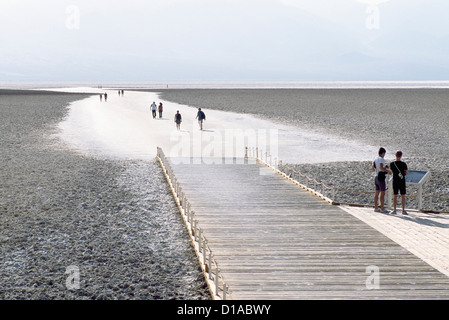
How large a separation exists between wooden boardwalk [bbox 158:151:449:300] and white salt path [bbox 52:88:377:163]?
35.0 feet

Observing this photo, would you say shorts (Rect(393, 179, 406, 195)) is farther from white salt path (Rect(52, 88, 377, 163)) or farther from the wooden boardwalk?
white salt path (Rect(52, 88, 377, 163))

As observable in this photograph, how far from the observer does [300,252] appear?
39.9ft

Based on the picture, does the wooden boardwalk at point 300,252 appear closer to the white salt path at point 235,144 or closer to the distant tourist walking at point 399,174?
the white salt path at point 235,144

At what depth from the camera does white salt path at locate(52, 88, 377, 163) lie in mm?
29359

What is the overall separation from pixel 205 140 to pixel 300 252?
22.6 metres

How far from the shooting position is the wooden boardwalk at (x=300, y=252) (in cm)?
1003

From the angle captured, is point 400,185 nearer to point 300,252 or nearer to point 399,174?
point 399,174
